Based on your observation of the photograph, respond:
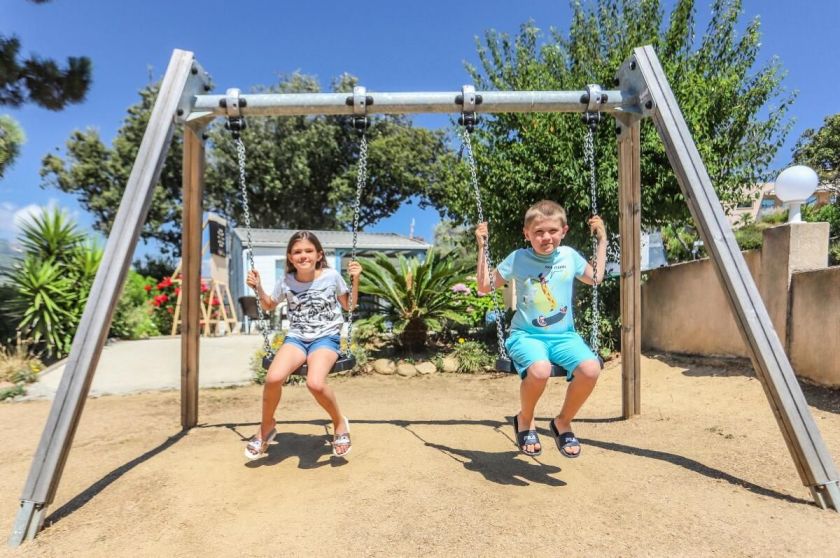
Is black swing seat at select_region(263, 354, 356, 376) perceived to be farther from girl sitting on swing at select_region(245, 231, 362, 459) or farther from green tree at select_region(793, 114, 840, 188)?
green tree at select_region(793, 114, 840, 188)

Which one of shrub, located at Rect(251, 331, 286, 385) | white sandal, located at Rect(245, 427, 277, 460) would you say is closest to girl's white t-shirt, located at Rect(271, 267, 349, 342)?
white sandal, located at Rect(245, 427, 277, 460)

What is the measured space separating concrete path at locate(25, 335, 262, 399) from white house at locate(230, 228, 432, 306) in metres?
4.92

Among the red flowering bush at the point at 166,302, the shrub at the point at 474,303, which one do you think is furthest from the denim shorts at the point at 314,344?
the red flowering bush at the point at 166,302

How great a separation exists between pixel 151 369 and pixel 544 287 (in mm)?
6200

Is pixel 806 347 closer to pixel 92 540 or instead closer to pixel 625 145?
pixel 625 145

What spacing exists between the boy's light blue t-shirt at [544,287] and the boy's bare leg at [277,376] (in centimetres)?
134

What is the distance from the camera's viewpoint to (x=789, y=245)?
485cm

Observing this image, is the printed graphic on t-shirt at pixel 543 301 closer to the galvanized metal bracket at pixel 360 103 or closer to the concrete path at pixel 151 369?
the galvanized metal bracket at pixel 360 103

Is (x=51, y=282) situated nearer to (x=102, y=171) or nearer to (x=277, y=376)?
(x=277, y=376)

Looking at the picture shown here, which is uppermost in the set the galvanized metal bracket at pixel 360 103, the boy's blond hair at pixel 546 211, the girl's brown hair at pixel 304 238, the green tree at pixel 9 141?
the green tree at pixel 9 141

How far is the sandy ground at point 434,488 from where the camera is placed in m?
2.18

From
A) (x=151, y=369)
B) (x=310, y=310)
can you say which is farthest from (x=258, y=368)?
(x=310, y=310)

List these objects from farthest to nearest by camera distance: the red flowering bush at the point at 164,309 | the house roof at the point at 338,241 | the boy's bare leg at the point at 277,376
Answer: the house roof at the point at 338,241, the red flowering bush at the point at 164,309, the boy's bare leg at the point at 277,376

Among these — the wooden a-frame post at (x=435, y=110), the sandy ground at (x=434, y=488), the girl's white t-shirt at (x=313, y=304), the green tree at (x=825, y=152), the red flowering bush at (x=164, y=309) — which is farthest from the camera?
the green tree at (x=825, y=152)
